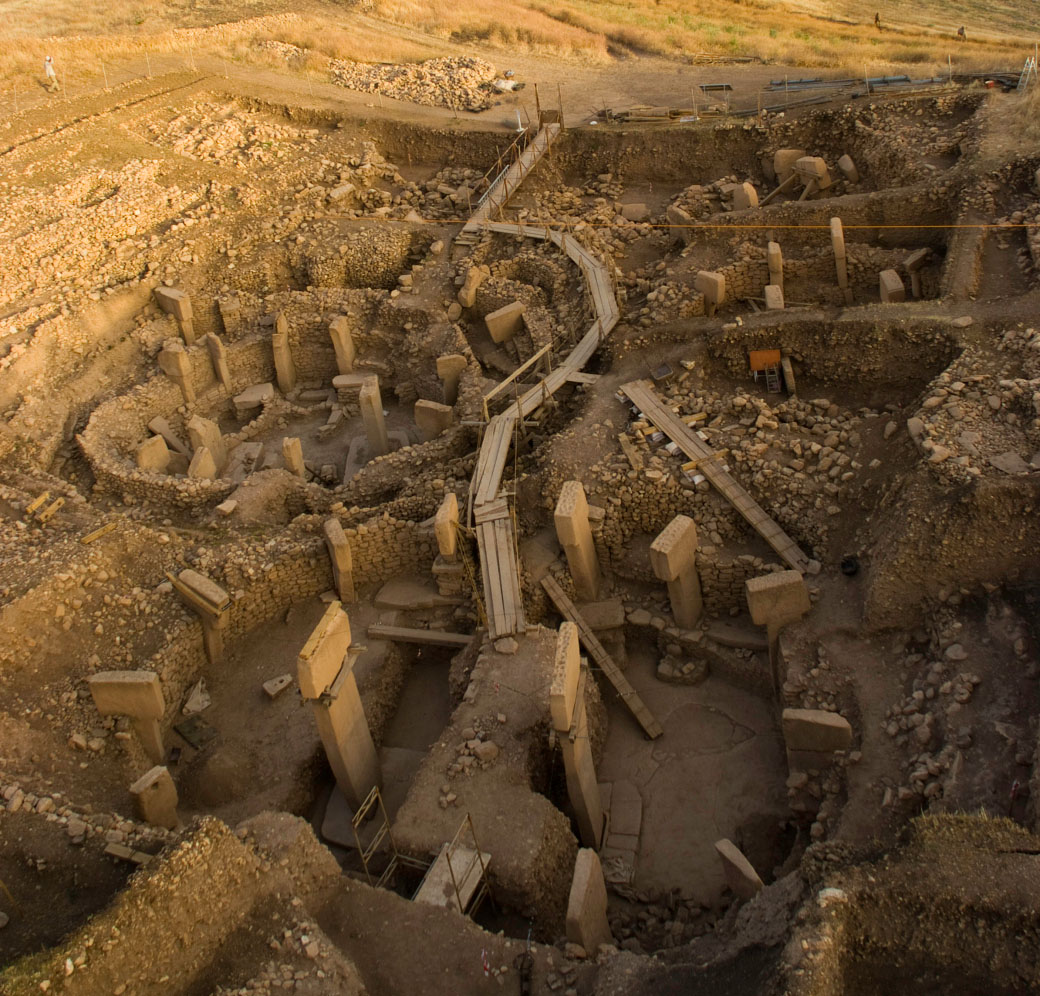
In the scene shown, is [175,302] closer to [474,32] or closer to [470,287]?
[470,287]

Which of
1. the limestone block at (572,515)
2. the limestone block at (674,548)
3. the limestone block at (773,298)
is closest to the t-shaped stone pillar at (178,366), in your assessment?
the limestone block at (572,515)

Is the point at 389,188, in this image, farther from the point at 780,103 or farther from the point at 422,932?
the point at 422,932

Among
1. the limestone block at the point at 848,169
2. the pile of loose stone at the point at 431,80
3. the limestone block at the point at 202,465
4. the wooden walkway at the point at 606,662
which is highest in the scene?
the pile of loose stone at the point at 431,80

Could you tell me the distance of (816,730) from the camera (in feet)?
31.0

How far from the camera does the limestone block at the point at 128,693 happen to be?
33.6 ft

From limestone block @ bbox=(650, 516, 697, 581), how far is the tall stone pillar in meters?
6.48

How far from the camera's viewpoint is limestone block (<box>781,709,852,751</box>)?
30.7 ft

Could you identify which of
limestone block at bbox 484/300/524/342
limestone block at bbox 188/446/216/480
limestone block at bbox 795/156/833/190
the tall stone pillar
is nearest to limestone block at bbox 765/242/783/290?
the tall stone pillar

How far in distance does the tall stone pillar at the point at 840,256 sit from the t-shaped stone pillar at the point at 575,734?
29.3 feet

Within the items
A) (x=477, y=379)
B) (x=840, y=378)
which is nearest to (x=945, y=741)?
(x=840, y=378)

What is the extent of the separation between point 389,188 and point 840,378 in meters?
11.9

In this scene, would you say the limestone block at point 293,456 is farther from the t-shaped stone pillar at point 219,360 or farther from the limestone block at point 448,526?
the limestone block at point 448,526

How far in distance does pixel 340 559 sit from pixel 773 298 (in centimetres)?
773

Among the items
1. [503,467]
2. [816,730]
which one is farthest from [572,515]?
[816,730]
